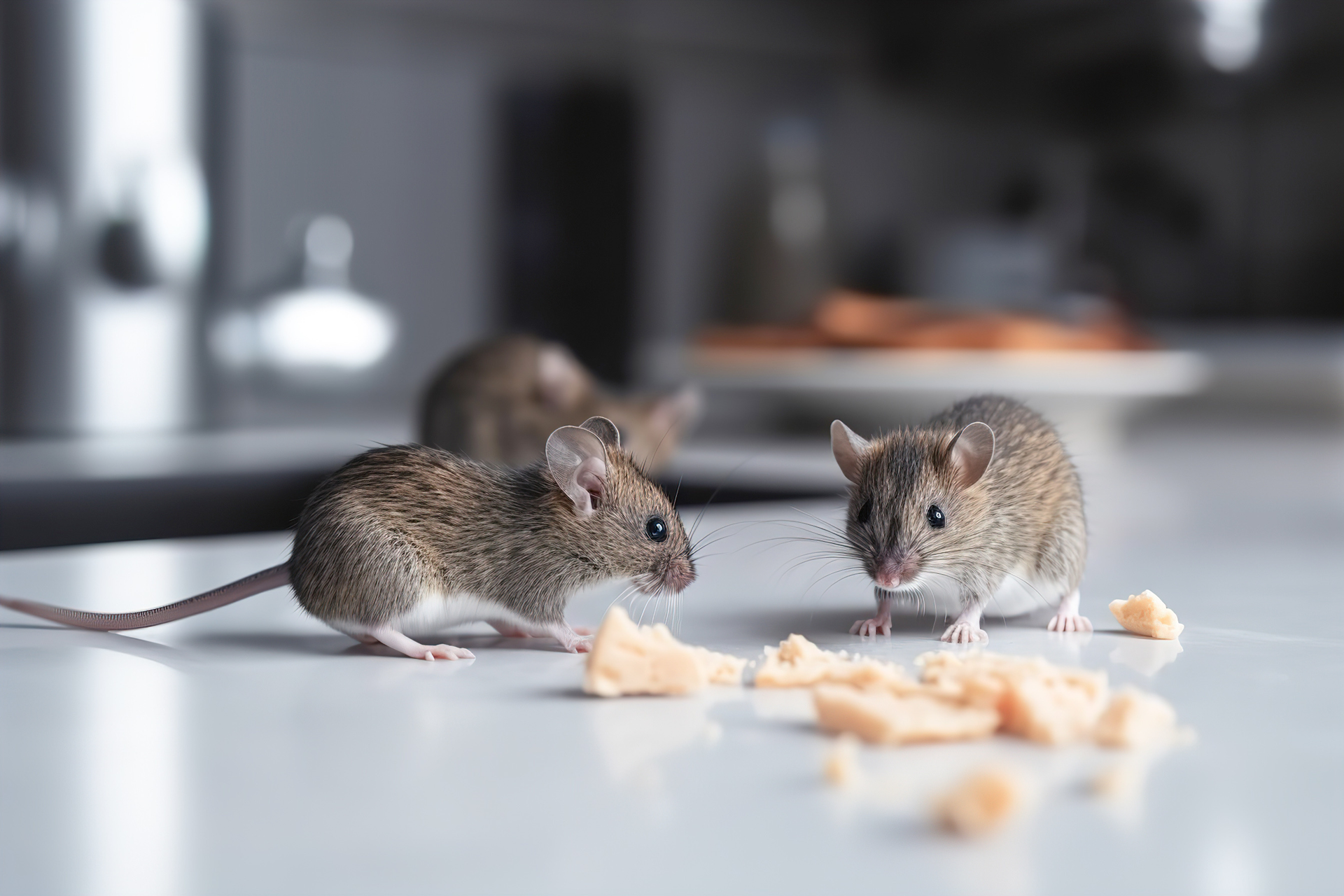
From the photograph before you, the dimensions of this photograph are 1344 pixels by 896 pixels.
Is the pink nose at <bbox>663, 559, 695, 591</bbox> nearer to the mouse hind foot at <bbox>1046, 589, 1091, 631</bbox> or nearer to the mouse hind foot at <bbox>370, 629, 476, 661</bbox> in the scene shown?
the mouse hind foot at <bbox>370, 629, 476, 661</bbox>

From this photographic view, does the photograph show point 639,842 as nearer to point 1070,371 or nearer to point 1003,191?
point 1070,371

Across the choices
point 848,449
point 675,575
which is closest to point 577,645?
point 675,575

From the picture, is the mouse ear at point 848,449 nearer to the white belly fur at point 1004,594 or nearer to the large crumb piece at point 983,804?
the white belly fur at point 1004,594

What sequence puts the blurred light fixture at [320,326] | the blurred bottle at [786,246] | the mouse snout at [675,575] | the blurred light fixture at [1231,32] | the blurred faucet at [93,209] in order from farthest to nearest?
1. the blurred bottle at [786,246]
2. the blurred light fixture at [1231,32]
3. the blurred light fixture at [320,326]
4. the blurred faucet at [93,209]
5. the mouse snout at [675,575]

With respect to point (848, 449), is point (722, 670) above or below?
below

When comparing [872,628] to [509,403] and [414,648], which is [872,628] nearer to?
[414,648]

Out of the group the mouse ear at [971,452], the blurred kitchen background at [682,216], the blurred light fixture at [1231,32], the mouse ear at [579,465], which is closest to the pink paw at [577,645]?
the mouse ear at [579,465]

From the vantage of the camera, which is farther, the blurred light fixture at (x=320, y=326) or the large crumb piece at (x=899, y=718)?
the blurred light fixture at (x=320, y=326)
